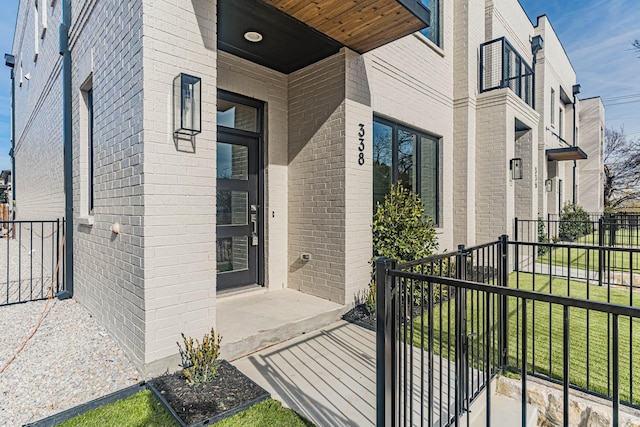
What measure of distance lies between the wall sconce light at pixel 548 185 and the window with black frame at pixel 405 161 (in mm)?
6539

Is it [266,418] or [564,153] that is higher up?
[564,153]

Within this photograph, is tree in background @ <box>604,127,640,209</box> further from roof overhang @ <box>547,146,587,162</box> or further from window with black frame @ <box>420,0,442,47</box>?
window with black frame @ <box>420,0,442,47</box>

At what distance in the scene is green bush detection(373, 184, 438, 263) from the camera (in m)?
4.84

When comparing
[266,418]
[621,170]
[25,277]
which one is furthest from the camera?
[621,170]

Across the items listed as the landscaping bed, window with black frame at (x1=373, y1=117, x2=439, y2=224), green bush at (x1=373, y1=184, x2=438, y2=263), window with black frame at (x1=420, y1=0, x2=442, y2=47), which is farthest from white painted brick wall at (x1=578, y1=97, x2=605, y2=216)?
the landscaping bed

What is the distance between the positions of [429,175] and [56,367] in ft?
21.5

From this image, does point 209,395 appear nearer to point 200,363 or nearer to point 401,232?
point 200,363

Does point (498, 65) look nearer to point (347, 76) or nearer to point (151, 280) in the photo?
point (347, 76)

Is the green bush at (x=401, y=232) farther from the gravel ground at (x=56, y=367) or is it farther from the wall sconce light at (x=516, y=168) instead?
the wall sconce light at (x=516, y=168)

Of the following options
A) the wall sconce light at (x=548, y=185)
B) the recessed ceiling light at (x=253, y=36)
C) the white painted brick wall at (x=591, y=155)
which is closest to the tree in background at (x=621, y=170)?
the white painted brick wall at (x=591, y=155)

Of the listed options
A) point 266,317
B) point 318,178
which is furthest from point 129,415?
point 318,178

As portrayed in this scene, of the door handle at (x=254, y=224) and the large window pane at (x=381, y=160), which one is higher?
the large window pane at (x=381, y=160)

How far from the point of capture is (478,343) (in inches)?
91.8

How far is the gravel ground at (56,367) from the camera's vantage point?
98.7 inches
